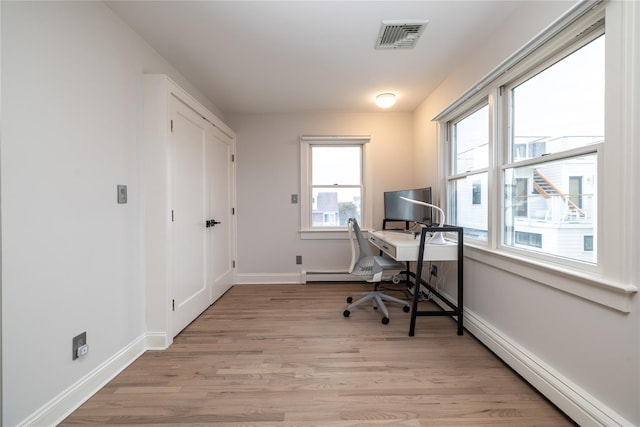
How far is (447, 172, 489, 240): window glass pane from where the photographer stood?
2.27m

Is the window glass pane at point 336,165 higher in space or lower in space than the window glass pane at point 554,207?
higher

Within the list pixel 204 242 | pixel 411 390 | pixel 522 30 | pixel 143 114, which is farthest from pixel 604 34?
pixel 204 242

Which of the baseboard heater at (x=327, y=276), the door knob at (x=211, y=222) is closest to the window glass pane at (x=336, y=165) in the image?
the baseboard heater at (x=327, y=276)

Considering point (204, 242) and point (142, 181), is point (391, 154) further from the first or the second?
point (142, 181)

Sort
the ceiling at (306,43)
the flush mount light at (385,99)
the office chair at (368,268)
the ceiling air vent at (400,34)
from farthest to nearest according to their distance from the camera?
the flush mount light at (385,99) < the office chair at (368,268) < the ceiling air vent at (400,34) < the ceiling at (306,43)

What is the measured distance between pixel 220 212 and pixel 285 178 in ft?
3.33

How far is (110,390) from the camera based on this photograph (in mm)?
1557

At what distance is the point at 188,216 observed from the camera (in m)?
2.43

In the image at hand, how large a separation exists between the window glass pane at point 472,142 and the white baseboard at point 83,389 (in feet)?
10.3

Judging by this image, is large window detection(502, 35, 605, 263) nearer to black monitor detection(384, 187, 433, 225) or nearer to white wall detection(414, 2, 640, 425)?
white wall detection(414, 2, 640, 425)

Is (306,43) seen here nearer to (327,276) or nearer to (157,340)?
(157,340)

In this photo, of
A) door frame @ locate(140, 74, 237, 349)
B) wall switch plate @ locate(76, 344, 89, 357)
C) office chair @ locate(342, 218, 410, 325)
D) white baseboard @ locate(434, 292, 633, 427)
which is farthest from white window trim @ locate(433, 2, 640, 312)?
wall switch plate @ locate(76, 344, 89, 357)

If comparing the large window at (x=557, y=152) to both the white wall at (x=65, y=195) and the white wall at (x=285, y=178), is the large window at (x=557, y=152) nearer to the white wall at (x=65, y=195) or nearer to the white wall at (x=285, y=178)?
the white wall at (x=285, y=178)

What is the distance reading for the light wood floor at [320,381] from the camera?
134 centimetres
